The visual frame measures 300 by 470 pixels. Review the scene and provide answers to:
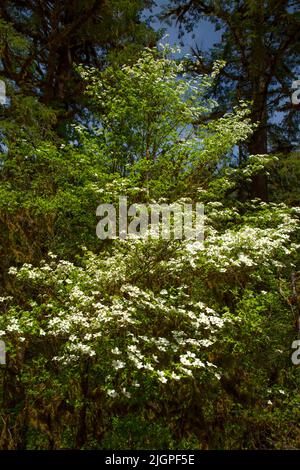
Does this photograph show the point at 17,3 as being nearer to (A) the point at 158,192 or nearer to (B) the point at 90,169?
(B) the point at 90,169

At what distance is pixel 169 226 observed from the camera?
6645 mm

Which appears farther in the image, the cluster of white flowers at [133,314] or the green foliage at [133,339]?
the green foliage at [133,339]

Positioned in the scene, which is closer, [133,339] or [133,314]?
[133,339]

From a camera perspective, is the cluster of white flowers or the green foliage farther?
the green foliage

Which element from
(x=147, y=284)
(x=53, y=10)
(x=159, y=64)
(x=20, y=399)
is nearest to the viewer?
(x=20, y=399)

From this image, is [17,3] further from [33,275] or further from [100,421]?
[100,421]

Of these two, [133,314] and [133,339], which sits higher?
[133,314]

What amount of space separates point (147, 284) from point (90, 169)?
141 inches

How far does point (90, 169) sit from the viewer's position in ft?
29.7

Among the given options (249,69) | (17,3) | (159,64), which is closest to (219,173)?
(159,64)
